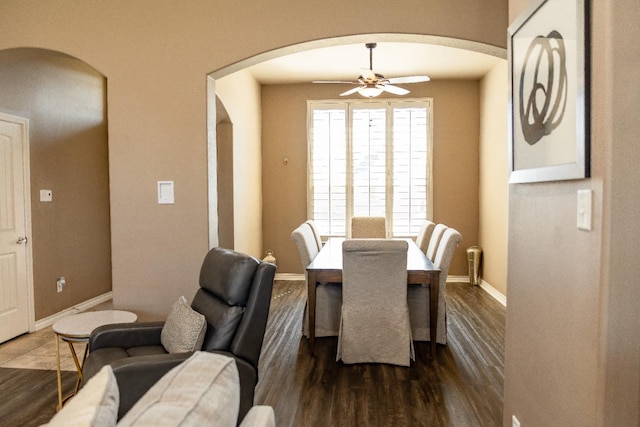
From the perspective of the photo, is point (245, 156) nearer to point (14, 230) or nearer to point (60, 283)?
point (60, 283)

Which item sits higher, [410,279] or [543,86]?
[543,86]

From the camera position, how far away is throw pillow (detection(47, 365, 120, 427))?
2.99ft

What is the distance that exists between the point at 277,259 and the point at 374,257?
3860mm

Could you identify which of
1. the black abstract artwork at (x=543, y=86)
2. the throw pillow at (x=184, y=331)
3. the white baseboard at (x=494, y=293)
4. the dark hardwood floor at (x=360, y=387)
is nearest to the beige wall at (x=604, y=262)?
the black abstract artwork at (x=543, y=86)

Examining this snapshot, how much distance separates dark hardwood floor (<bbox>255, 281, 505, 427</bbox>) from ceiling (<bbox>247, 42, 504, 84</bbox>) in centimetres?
304

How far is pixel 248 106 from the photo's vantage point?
6.39m

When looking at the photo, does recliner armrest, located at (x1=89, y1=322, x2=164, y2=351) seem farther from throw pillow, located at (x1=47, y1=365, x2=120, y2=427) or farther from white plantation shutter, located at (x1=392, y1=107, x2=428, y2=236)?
white plantation shutter, located at (x1=392, y1=107, x2=428, y2=236)

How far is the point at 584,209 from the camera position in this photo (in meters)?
1.49

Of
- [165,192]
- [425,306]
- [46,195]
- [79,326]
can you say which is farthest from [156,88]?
[425,306]

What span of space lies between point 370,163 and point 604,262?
562 centimetres

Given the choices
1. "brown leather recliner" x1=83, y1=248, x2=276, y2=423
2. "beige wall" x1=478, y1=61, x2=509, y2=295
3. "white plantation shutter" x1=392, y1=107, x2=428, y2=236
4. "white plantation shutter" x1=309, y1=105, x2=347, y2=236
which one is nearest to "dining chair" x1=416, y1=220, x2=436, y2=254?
"beige wall" x1=478, y1=61, x2=509, y2=295

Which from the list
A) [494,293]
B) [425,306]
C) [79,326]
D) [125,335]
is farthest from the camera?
[494,293]

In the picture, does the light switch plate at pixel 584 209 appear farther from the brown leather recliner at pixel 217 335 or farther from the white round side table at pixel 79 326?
the white round side table at pixel 79 326

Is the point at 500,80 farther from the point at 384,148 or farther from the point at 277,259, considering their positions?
the point at 277,259
